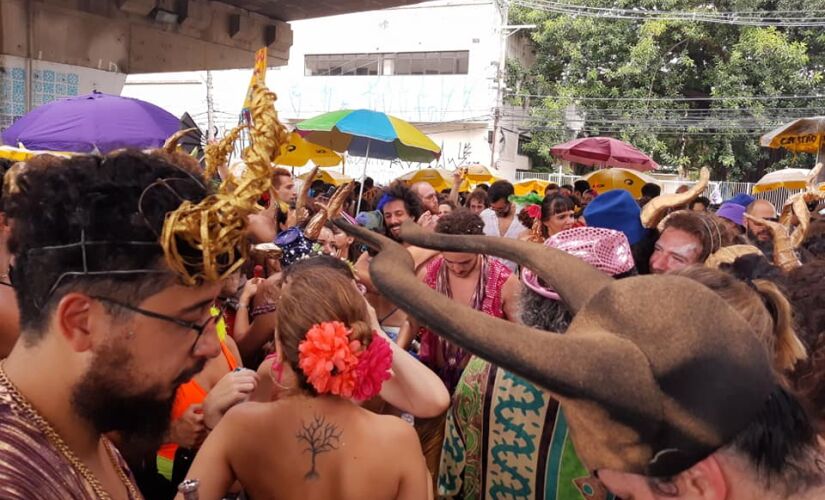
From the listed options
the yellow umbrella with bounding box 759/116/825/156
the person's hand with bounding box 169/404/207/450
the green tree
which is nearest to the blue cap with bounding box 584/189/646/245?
the person's hand with bounding box 169/404/207/450

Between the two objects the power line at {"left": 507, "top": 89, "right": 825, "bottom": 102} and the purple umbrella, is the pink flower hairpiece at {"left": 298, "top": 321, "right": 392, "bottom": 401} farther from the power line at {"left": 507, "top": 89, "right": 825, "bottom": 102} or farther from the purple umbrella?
the power line at {"left": 507, "top": 89, "right": 825, "bottom": 102}

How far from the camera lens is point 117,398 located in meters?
1.61

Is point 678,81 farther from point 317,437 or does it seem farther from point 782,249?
point 317,437

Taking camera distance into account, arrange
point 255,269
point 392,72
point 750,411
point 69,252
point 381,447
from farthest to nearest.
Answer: point 392,72
point 255,269
point 381,447
point 69,252
point 750,411

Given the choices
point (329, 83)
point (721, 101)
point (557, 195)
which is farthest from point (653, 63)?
point (557, 195)

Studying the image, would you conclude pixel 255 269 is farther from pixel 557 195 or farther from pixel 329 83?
pixel 329 83

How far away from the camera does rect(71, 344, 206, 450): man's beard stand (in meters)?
1.57

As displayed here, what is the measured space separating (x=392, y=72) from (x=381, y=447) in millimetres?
30573

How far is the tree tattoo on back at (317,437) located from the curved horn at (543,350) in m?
1.43

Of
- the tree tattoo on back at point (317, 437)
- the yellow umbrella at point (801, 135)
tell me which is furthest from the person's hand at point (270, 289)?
the yellow umbrella at point (801, 135)

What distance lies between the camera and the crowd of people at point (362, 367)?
1.04m

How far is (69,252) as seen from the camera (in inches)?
61.0

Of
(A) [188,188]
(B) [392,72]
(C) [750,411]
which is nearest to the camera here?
(C) [750,411]

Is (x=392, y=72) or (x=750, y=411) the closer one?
(x=750, y=411)
